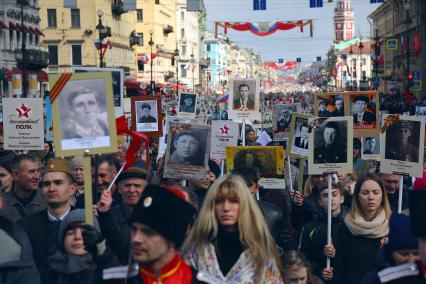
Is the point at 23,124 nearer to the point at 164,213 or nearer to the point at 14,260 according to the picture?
the point at 14,260

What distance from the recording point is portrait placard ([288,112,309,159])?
1112 centimetres

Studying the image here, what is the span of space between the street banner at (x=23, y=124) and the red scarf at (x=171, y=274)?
24.9 ft

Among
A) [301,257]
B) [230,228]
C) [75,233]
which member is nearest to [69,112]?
[75,233]

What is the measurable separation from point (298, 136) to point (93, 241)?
21.5 ft

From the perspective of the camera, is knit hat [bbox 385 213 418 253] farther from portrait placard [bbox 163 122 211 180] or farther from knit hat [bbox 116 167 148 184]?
portrait placard [bbox 163 122 211 180]

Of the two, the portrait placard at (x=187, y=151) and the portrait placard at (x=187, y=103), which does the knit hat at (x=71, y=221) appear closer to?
the portrait placard at (x=187, y=151)

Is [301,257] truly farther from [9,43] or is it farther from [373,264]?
[9,43]

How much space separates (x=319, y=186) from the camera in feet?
27.7

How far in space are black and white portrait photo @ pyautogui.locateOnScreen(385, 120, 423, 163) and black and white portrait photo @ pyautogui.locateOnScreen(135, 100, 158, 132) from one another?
5338 millimetres

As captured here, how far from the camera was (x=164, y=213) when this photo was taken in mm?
4484

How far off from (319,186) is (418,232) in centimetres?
418

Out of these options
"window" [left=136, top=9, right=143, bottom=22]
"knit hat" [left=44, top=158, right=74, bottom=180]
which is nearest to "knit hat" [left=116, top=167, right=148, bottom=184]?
"knit hat" [left=44, top=158, right=74, bottom=180]

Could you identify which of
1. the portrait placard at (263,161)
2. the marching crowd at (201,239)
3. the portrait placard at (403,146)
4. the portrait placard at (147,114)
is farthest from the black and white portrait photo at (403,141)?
the portrait placard at (147,114)

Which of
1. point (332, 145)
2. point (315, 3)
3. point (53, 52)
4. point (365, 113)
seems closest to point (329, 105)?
point (365, 113)
